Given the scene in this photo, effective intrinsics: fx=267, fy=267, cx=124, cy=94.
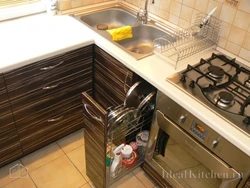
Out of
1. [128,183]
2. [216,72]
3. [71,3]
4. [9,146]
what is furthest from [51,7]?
[128,183]

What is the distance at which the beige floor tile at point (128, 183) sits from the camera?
1.84 metres

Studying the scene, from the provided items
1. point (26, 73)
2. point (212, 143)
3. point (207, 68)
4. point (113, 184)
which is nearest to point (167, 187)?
point (113, 184)

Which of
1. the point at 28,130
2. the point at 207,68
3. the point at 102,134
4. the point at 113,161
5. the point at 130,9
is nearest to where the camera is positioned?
the point at 102,134

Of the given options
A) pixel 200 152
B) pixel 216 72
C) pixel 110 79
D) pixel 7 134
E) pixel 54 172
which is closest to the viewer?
pixel 200 152

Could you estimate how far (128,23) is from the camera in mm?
2156

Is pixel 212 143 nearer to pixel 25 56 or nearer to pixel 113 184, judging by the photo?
pixel 113 184

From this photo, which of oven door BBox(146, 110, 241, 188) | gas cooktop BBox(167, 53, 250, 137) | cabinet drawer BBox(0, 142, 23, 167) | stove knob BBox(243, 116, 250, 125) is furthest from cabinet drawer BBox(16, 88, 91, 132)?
stove knob BBox(243, 116, 250, 125)

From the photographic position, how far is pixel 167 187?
5.61ft

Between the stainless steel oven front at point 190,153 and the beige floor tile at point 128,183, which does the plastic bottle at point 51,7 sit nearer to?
the stainless steel oven front at point 190,153

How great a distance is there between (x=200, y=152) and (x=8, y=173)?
1316 mm

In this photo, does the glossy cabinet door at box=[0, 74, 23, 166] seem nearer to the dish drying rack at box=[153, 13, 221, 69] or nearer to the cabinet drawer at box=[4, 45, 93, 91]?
the cabinet drawer at box=[4, 45, 93, 91]

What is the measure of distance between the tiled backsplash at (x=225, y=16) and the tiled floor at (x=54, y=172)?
3.50ft

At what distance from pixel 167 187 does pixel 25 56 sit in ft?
3.87

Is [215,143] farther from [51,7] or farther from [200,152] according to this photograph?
[51,7]
